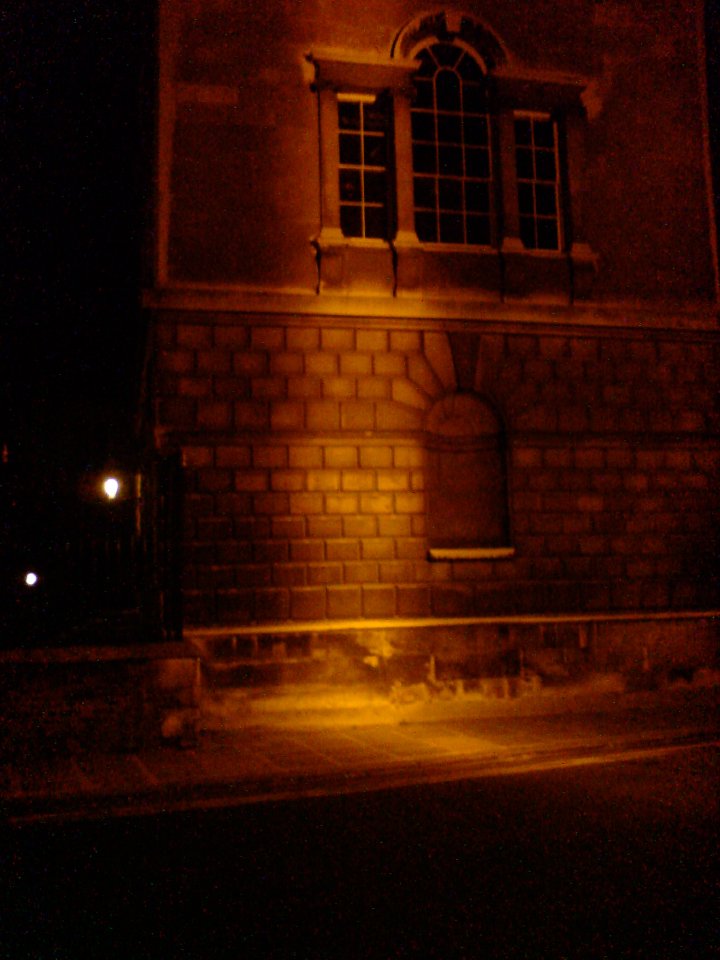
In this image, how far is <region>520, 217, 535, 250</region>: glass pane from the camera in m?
11.8

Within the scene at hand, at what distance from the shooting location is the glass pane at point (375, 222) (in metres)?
11.3

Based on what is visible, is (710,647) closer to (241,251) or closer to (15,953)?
(241,251)

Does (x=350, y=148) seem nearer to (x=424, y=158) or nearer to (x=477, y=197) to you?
(x=424, y=158)

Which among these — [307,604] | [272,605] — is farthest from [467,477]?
[272,605]

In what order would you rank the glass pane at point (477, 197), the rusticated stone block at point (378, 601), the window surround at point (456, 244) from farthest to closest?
the glass pane at point (477, 197), the window surround at point (456, 244), the rusticated stone block at point (378, 601)

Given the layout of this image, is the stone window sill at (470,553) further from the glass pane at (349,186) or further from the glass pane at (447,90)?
the glass pane at (447,90)

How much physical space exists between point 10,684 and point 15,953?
3.89 m

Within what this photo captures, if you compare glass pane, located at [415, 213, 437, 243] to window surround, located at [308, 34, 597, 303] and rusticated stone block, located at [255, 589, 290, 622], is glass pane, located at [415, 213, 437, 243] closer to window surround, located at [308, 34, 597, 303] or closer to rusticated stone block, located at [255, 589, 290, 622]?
window surround, located at [308, 34, 597, 303]

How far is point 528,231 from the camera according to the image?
38.9 ft

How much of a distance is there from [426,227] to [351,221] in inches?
41.4

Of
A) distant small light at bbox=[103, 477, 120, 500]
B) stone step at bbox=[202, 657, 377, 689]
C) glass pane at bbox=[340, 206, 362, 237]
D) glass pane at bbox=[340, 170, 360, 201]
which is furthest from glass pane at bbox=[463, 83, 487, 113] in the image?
distant small light at bbox=[103, 477, 120, 500]

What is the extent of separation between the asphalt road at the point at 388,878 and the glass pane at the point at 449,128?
863 cm

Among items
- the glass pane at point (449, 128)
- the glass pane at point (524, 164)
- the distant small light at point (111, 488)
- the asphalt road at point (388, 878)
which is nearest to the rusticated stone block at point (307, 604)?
the asphalt road at point (388, 878)

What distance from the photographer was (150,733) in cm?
807
